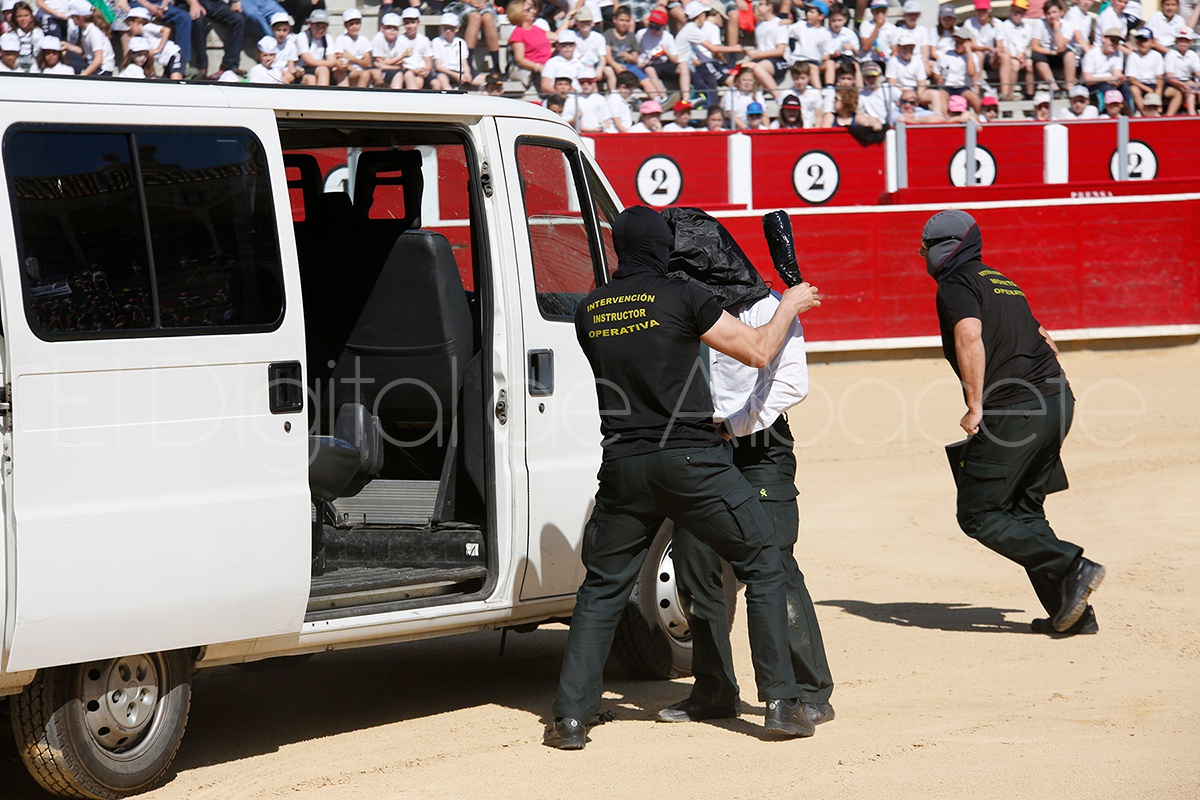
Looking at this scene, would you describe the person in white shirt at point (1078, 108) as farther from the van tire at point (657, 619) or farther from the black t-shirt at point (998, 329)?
the van tire at point (657, 619)

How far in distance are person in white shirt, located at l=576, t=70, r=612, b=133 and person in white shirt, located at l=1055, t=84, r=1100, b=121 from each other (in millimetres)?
6378

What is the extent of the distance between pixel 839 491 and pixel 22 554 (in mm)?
8228

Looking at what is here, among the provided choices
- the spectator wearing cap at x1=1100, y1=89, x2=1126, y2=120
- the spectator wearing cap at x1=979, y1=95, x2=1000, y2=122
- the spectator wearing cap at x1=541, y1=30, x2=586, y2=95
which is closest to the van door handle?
the spectator wearing cap at x1=541, y1=30, x2=586, y2=95

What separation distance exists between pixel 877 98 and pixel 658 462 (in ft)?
50.1

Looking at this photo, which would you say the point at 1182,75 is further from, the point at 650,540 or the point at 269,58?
the point at 650,540

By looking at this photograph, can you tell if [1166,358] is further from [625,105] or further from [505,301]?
[505,301]

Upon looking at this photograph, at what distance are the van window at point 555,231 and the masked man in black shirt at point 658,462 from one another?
591 mm

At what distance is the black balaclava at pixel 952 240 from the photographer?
750 centimetres

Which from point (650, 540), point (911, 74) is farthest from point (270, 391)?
point (911, 74)

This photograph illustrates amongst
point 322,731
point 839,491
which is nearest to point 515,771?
point 322,731

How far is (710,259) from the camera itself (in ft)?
18.8

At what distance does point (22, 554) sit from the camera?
4.58 metres

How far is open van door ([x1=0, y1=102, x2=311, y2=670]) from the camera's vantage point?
4.63m

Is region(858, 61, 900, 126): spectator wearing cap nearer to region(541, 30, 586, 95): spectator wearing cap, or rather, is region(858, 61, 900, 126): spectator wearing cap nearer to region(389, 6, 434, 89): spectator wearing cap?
region(541, 30, 586, 95): spectator wearing cap
